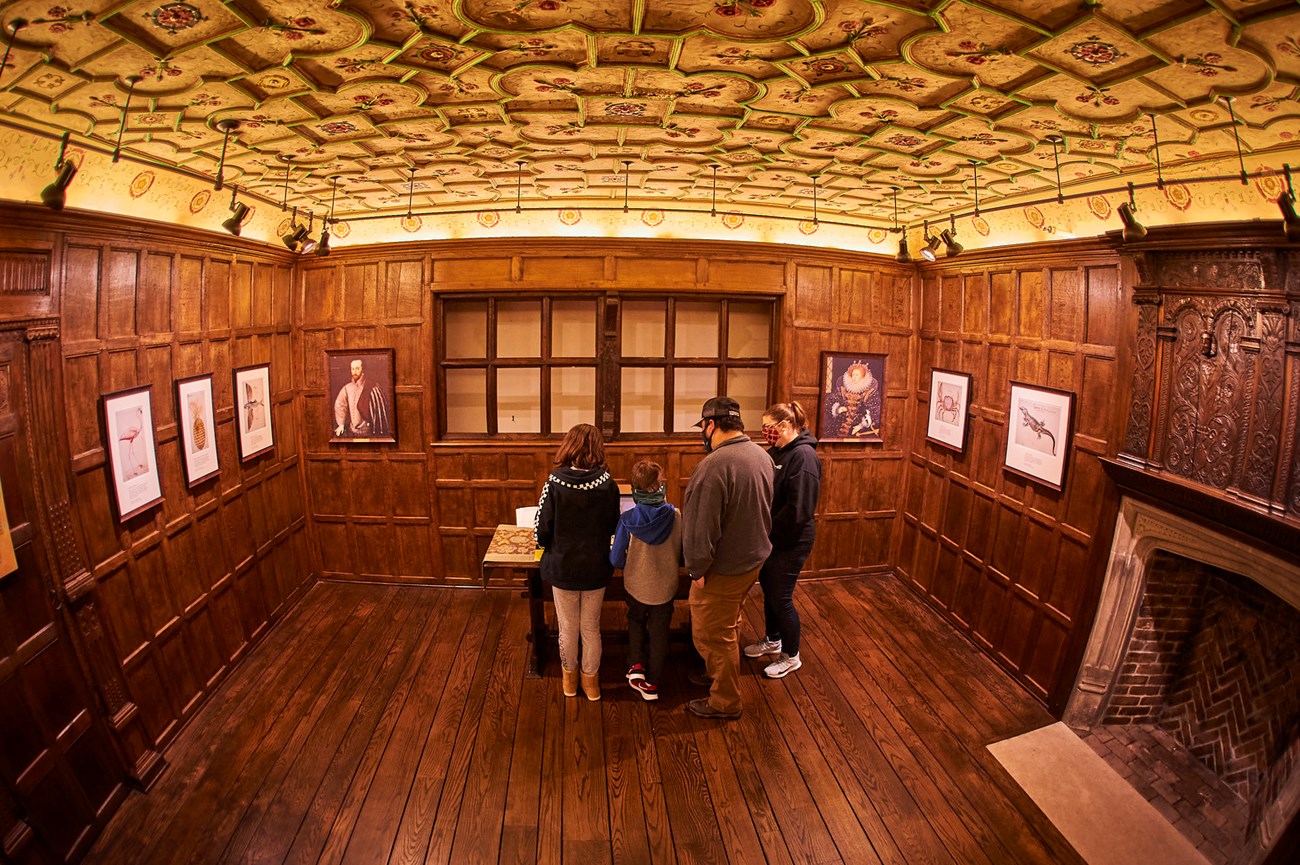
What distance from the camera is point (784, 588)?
424 cm

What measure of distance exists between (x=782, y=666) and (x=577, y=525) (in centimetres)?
191

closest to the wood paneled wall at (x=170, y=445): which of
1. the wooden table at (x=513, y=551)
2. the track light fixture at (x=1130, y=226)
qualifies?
the wooden table at (x=513, y=551)

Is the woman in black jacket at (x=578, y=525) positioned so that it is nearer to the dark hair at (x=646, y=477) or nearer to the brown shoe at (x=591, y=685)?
the dark hair at (x=646, y=477)

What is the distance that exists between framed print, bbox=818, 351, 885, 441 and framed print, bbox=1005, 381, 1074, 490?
131cm

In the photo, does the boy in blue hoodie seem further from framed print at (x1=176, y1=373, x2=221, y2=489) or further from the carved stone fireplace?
framed print at (x1=176, y1=373, x2=221, y2=489)

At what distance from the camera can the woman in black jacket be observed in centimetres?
352

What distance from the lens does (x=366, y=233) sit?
210 inches

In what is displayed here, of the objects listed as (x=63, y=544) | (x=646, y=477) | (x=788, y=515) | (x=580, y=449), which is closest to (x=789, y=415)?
(x=788, y=515)

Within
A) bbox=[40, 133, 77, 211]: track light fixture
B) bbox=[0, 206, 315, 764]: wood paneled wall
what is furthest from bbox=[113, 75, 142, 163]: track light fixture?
bbox=[0, 206, 315, 764]: wood paneled wall

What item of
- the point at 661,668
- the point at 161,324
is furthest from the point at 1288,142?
the point at 161,324

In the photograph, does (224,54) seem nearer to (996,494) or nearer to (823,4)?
(823,4)

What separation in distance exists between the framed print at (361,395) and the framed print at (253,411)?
1.73 ft

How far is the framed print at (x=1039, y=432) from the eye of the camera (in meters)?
4.06

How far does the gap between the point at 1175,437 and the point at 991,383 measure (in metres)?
1.48
